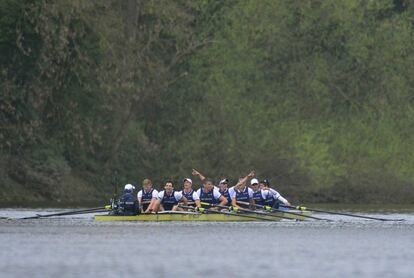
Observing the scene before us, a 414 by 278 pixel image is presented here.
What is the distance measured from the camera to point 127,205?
4378 centimetres

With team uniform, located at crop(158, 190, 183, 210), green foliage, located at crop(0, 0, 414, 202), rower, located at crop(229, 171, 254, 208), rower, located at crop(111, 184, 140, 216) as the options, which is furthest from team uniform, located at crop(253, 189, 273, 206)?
green foliage, located at crop(0, 0, 414, 202)

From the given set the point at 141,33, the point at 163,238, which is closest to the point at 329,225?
the point at 163,238

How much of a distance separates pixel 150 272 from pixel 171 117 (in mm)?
37451

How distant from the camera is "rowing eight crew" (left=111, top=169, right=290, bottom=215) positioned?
44000mm

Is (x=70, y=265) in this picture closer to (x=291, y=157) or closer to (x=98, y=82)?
(x=98, y=82)

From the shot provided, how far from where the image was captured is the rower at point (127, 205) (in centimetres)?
4372

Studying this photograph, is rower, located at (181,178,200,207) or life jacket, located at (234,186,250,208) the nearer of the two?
rower, located at (181,178,200,207)

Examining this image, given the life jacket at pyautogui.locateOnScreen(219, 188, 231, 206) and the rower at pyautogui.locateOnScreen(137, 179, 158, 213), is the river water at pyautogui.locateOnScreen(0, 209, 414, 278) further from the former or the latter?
the life jacket at pyautogui.locateOnScreen(219, 188, 231, 206)

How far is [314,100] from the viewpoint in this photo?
7206cm

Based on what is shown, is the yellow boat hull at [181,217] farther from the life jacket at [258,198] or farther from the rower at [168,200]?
the life jacket at [258,198]

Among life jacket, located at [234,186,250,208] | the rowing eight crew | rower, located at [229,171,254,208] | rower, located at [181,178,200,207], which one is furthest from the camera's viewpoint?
life jacket, located at [234,186,250,208]

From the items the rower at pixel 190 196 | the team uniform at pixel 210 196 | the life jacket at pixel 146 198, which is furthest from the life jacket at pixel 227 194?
the life jacket at pixel 146 198

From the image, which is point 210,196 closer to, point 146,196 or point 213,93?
point 146,196

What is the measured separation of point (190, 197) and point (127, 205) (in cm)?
256
